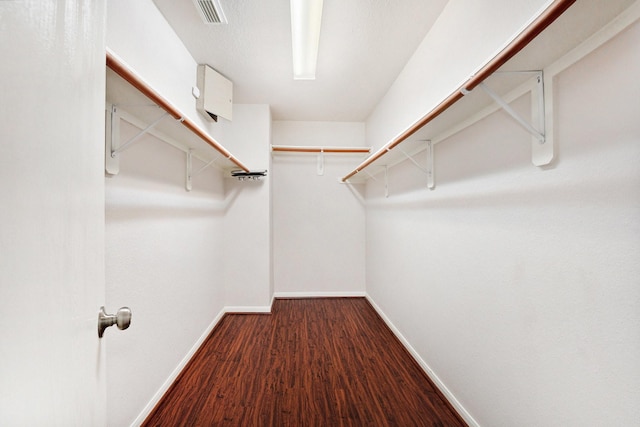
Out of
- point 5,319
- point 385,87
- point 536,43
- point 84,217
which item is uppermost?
point 385,87

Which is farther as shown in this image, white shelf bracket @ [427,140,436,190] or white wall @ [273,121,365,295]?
white wall @ [273,121,365,295]

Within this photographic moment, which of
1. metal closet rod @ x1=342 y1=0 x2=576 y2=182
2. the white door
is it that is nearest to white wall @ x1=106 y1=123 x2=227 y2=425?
the white door

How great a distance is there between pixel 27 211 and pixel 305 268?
135 inches

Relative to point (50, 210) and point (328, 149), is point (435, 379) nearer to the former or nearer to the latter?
point (50, 210)

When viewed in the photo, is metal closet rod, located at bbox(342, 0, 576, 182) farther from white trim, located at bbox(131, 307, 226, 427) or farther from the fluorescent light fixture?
white trim, located at bbox(131, 307, 226, 427)

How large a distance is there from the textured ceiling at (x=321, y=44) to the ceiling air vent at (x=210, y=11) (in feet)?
0.25

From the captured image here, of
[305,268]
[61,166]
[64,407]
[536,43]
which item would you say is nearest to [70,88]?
[61,166]

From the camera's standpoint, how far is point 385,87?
279 cm

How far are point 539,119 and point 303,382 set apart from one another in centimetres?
192

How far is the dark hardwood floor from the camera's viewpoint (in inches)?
60.4

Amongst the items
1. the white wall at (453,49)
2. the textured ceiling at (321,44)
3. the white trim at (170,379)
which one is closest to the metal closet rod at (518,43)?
the white wall at (453,49)

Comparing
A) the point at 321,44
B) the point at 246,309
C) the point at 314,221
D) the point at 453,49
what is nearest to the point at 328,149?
the point at 314,221

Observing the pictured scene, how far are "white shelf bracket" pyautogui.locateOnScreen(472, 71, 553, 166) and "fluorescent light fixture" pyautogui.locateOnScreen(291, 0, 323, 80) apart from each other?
1.13 metres

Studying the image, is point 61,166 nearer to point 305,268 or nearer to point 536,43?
point 536,43
